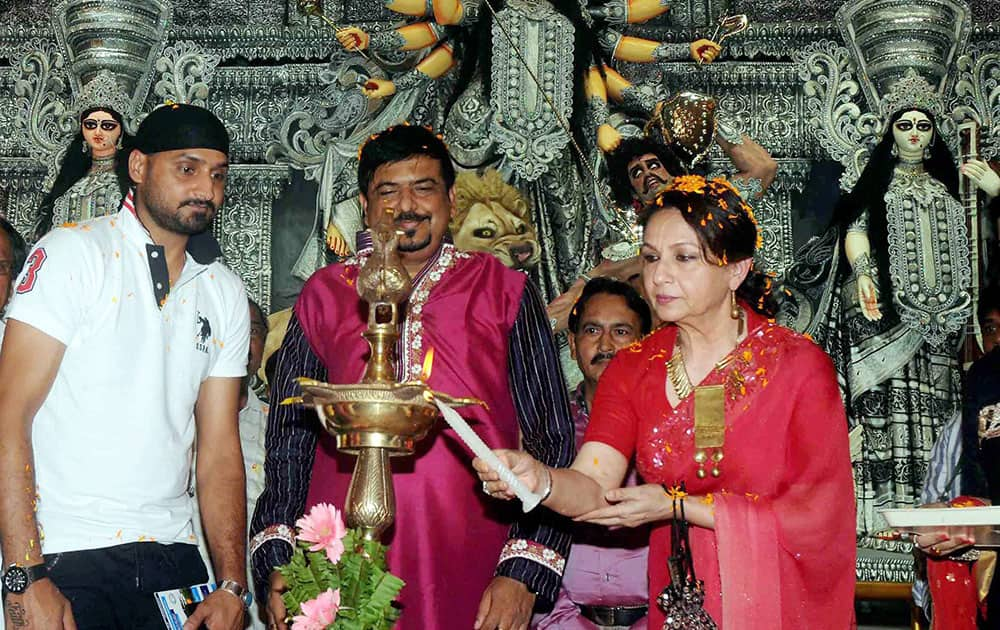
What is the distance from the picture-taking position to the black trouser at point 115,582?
318 centimetres

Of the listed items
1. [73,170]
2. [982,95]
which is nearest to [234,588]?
[73,170]

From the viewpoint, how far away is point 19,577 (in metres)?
3.08

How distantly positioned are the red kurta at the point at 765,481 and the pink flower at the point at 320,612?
0.93 meters

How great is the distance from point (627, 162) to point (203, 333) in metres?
2.33

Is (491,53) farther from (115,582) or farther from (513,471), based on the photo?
(513,471)

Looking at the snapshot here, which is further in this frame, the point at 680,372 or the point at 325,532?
the point at 680,372

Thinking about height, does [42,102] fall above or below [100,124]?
above

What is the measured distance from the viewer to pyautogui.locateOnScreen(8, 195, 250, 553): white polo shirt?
3.28m

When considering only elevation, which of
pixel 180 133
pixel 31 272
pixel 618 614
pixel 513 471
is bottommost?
pixel 618 614

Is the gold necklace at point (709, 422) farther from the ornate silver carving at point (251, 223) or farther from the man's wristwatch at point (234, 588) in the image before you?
the ornate silver carving at point (251, 223)

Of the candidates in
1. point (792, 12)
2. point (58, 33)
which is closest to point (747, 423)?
point (792, 12)

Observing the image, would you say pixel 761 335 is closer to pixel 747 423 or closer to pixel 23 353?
pixel 747 423

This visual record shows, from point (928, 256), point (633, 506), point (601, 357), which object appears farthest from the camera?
point (928, 256)

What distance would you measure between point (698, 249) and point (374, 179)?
1048mm
